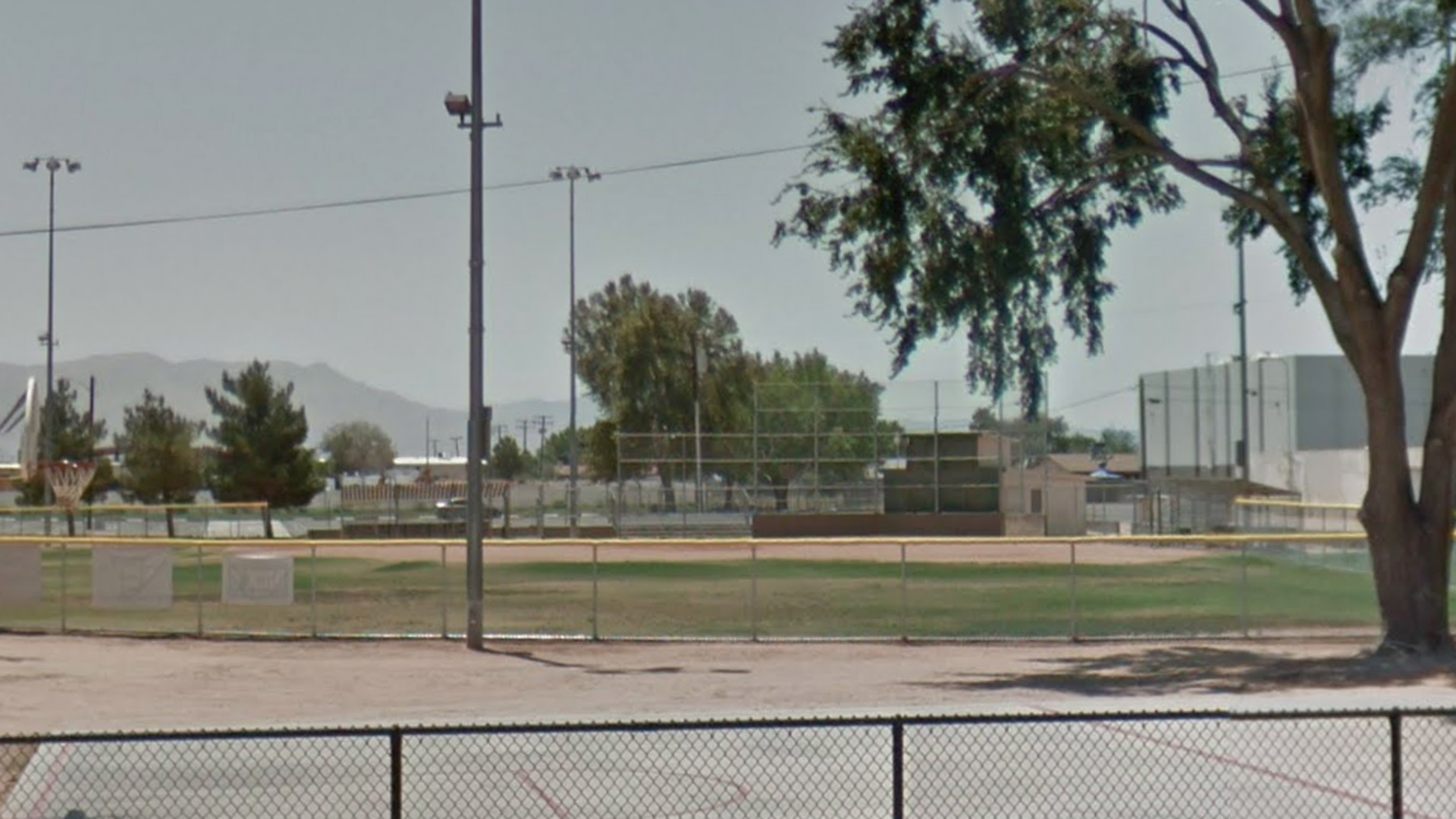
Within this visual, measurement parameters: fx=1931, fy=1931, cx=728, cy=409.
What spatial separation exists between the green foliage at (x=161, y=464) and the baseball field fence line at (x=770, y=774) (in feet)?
242

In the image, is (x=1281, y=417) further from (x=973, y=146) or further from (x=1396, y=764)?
(x=1396, y=764)

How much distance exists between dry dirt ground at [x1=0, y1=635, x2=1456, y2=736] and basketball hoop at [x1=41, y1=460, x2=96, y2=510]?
33911 millimetres

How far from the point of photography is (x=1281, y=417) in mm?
84375

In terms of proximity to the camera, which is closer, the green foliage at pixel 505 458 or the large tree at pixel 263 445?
the large tree at pixel 263 445

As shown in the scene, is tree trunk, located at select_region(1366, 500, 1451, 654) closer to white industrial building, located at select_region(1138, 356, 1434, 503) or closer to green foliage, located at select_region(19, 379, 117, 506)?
white industrial building, located at select_region(1138, 356, 1434, 503)

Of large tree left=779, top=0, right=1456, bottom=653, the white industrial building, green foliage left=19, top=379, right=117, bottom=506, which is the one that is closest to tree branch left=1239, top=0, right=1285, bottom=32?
large tree left=779, top=0, right=1456, bottom=653

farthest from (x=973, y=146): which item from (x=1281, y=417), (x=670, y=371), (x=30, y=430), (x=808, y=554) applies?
(x=670, y=371)

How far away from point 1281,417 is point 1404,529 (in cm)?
6203

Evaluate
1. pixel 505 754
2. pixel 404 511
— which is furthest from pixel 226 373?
pixel 505 754

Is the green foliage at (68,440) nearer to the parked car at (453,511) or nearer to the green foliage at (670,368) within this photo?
the parked car at (453,511)

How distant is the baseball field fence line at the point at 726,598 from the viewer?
1160 inches

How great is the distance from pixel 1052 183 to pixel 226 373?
6433 centimetres

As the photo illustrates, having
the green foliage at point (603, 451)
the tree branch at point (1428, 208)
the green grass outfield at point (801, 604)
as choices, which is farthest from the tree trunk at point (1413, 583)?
the green foliage at point (603, 451)

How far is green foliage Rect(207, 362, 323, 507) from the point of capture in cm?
8006
